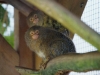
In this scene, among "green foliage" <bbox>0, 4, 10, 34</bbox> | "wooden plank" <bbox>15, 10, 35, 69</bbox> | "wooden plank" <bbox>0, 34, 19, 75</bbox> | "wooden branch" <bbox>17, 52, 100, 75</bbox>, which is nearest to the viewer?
"wooden branch" <bbox>17, 52, 100, 75</bbox>

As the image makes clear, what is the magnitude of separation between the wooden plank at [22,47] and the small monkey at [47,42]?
4 centimetres

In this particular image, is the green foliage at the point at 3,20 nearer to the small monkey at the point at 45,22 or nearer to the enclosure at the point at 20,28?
the enclosure at the point at 20,28

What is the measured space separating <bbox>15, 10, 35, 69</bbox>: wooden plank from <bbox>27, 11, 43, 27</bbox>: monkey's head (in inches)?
2.3

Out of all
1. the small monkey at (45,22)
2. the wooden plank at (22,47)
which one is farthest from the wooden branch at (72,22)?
the small monkey at (45,22)

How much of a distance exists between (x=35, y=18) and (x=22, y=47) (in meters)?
0.39

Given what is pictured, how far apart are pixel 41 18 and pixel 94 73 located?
0.61 m

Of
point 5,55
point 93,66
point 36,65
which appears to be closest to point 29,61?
point 36,65

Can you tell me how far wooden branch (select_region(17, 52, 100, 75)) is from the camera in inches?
40.0

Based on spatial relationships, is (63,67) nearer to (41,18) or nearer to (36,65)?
(36,65)

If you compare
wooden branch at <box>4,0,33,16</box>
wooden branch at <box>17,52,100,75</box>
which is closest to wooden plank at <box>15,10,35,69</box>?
wooden branch at <box>4,0,33,16</box>

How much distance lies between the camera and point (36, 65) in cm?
217

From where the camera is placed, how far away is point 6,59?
199cm

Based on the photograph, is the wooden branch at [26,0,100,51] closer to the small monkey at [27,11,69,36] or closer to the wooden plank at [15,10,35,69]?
the wooden plank at [15,10,35,69]

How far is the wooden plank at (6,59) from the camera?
1.96 metres
